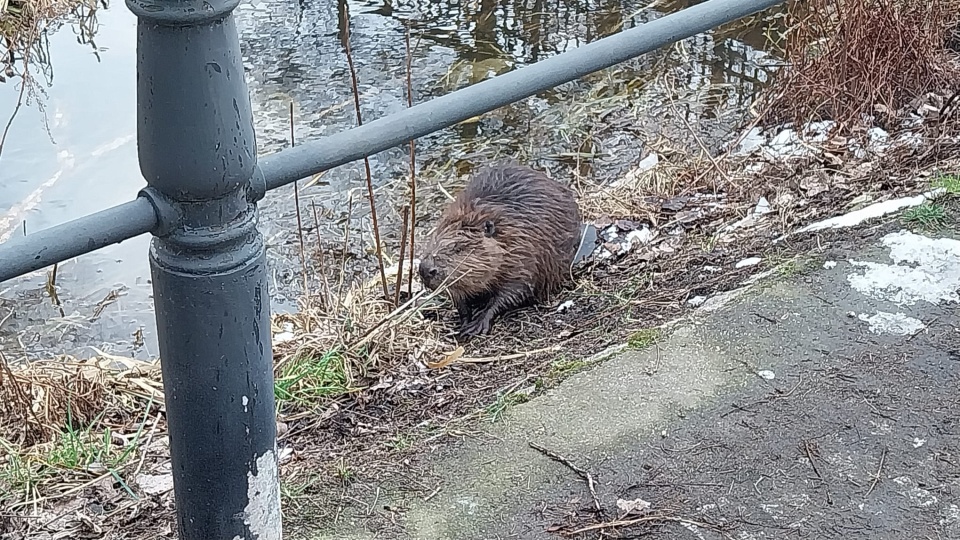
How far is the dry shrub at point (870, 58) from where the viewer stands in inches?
183

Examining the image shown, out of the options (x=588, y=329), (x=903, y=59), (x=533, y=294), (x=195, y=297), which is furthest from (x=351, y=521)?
(x=903, y=59)

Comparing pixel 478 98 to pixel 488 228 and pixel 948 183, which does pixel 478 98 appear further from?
pixel 488 228

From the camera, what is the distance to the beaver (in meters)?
4.09

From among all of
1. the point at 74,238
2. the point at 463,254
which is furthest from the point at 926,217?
the point at 74,238

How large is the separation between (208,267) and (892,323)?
1.72 m

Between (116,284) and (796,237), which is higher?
(796,237)

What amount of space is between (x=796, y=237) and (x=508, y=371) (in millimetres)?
931

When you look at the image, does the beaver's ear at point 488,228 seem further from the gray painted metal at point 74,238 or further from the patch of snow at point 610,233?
the gray painted metal at point 74,238

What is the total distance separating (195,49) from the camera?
4.03 ft

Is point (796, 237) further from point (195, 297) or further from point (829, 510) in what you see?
point (195, 297)

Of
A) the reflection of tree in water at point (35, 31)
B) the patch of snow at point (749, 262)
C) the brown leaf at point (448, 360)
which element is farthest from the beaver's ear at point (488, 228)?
the reflection of tree in water at point (35, 31)

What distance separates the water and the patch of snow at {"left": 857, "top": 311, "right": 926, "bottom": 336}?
9.12 ft

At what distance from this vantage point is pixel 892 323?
2537 millimetres

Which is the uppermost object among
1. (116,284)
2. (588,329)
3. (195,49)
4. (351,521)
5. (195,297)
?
(195,49)
